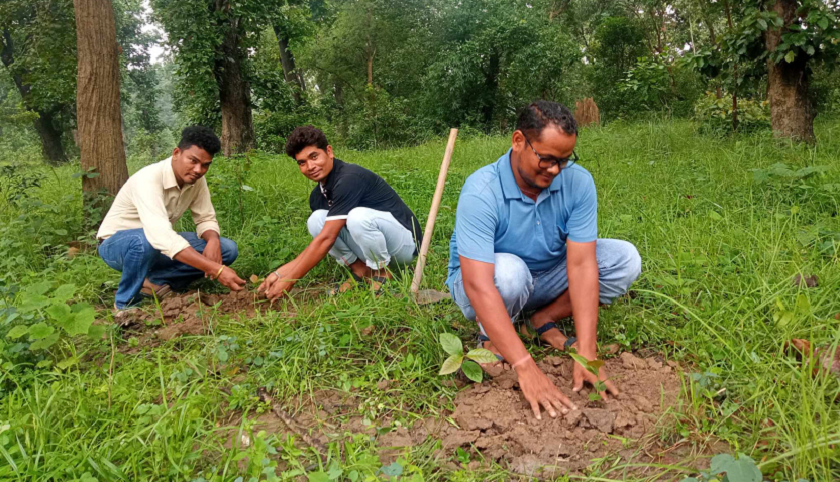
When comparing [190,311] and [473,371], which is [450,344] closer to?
[473,371]

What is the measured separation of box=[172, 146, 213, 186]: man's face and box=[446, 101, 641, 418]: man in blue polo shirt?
1668 millimetres

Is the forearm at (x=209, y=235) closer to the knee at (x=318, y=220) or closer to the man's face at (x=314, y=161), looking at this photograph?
the knee at (x=318, y=220)

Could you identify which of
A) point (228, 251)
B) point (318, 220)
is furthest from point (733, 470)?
point (228, 251)

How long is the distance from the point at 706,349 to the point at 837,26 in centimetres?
456

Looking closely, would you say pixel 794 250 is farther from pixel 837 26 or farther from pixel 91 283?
pixel 91 283

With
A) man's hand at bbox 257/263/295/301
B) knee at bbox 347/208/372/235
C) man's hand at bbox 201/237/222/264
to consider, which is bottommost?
man's hand at bbox 257/263/295/301

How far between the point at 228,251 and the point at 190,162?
755 mm

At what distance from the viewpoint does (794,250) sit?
282cm

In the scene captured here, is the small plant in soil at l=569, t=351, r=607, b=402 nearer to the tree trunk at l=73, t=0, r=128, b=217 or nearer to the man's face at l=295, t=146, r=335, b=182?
the man's face at l=295, t=146, r=335, b=182

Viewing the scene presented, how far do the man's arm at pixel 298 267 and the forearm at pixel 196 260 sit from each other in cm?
29

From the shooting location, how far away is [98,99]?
431cm

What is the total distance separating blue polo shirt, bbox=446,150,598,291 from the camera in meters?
2.06

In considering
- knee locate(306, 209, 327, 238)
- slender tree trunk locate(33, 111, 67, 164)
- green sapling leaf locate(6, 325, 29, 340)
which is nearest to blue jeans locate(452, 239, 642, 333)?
knee locate(306, 209, 327, 238)

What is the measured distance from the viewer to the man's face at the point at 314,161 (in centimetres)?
306
